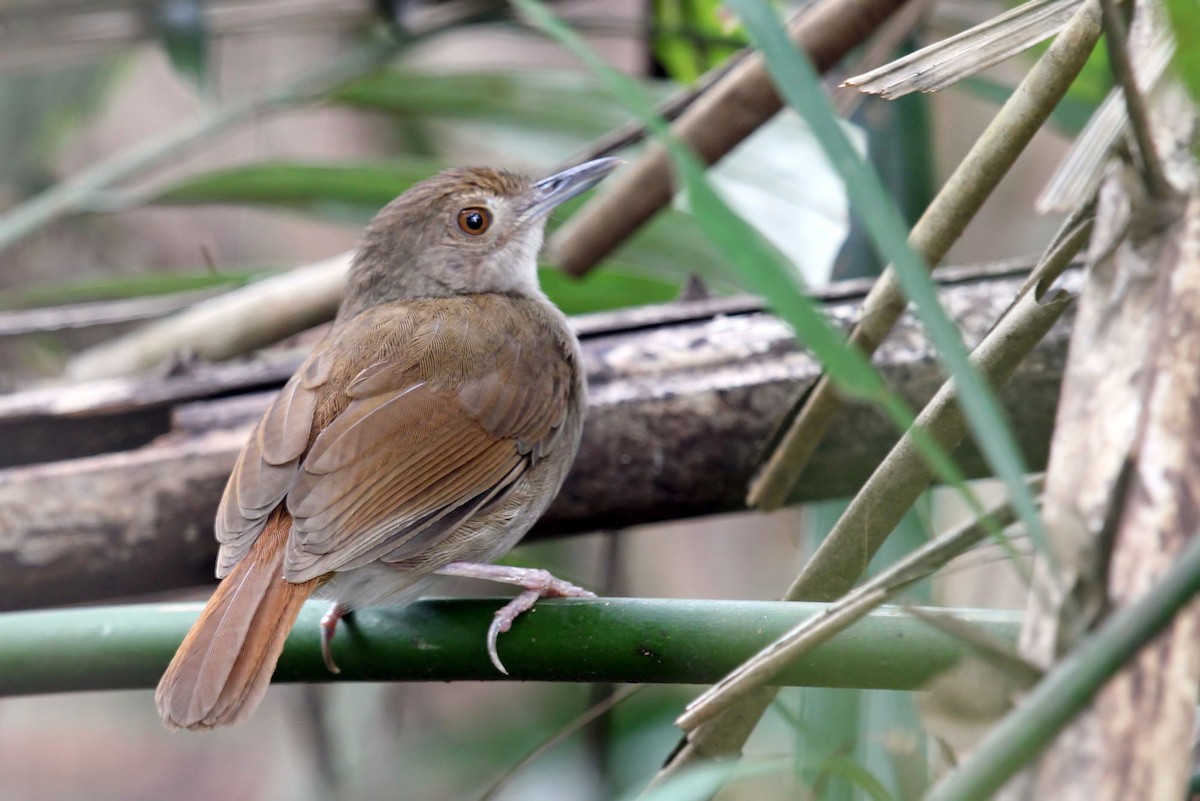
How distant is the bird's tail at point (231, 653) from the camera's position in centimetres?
170

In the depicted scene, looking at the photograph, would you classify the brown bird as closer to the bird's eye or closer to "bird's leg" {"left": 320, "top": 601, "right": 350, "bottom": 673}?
"bird's leg" {"left": 320, "top": 601, "right": 350, "bottom": 673}

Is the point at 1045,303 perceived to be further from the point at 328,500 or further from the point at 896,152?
the point at 896,152

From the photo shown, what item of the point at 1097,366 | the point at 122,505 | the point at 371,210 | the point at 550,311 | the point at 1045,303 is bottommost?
the point at 1097,366

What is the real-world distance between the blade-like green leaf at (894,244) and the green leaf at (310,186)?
2.49 metres

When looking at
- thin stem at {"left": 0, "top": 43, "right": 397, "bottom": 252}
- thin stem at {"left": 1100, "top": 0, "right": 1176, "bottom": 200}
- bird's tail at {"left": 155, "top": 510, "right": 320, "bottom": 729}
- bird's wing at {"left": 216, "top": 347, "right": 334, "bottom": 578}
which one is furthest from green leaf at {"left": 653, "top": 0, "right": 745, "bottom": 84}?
thin stem at {"left": 1100, "top": 0, "right": 1176, "bottom": 200}

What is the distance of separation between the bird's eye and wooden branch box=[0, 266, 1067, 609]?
19.9 inches

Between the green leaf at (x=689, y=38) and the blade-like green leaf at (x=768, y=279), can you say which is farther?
the green leaf at (x=689, y=38)

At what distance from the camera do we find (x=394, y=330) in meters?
2.46

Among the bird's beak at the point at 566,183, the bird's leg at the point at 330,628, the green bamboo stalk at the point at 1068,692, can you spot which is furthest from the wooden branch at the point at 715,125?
the green bamboo stalk at the point at 1068,692

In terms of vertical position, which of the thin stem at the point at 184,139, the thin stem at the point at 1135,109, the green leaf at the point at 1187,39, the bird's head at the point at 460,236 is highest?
the thin stem at the point at 184,139

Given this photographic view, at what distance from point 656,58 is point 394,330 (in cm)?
208

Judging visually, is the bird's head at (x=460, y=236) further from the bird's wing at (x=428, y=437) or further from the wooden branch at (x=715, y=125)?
the bird's wing at (x=428, y=437)

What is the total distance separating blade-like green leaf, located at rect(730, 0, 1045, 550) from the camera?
2.73 feet

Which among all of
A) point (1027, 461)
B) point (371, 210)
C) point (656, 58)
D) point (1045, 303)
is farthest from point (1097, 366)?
point (656, 58)
